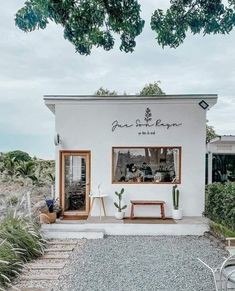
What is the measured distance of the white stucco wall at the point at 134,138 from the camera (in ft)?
38.0

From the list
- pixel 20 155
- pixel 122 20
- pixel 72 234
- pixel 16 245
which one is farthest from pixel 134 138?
pixel 20 155

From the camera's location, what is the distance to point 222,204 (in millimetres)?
9641

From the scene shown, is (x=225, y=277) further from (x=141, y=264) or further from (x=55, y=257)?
(x=55, y=257)

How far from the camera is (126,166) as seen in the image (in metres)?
11.8

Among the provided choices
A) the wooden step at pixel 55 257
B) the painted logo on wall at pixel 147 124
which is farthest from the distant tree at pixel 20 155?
the wooden step at pixel 55 257

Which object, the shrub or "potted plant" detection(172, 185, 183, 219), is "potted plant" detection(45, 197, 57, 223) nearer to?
the shrub

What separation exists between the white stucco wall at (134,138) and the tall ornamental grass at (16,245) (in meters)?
3.50

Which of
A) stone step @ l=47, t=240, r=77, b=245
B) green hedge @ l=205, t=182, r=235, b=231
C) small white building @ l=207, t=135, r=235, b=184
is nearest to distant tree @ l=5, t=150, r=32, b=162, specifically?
small white building @ l=207, t=135, r=235, b=184

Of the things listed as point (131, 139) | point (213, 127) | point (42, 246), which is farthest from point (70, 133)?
point (213, 127)

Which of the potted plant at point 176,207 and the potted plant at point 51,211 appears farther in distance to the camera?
the potted plant at point 176,207

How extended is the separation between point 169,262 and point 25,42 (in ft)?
21.3

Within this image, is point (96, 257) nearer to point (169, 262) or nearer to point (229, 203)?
point (169, 262)

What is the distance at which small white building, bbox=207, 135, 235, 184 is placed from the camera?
15812 millimetres

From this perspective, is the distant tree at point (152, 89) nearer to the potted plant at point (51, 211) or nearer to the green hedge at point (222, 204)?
the green hedge at point (222, 204)
